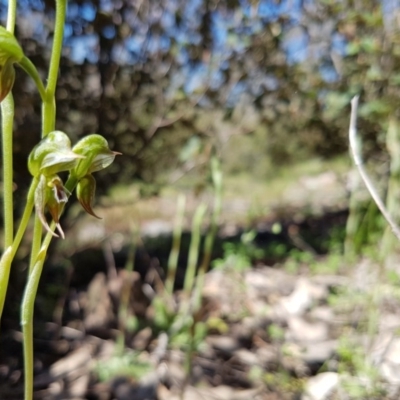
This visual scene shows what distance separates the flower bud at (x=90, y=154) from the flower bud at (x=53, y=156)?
0.06 feet

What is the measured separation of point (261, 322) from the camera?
152 centimetres

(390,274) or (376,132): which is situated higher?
(376,132)

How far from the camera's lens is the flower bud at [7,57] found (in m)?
0.43

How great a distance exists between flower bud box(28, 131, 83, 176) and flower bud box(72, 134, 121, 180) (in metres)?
0.02

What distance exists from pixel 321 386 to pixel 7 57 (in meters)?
0.96

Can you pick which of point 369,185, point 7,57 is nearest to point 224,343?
point 369,185

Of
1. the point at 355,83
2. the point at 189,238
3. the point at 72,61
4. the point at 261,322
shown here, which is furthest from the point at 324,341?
the point at 189,238

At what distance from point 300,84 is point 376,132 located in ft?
2.56

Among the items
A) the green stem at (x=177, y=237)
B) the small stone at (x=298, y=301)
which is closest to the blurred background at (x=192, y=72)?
the green stem at (x=177, y=237)

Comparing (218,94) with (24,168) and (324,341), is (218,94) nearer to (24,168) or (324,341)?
(24,168)

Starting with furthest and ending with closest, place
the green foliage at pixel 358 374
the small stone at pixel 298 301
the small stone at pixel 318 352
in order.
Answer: the small stone at pixel 298 301
the small stone at pixel 318 352
the green foliage at pixel 358 374

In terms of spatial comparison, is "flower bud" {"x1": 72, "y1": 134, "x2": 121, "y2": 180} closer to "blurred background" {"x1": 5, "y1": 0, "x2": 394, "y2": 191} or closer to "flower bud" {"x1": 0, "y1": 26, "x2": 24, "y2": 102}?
"flower bud" {"x1": 0, "y1": 26, "x2": 24, "y2": 102}

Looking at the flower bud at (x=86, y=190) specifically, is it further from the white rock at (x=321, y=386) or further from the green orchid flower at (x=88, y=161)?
the white rock at (x=321, y=386)

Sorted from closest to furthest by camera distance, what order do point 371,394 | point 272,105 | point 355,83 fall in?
point 371,394 < point 272,105 < point 355,83
